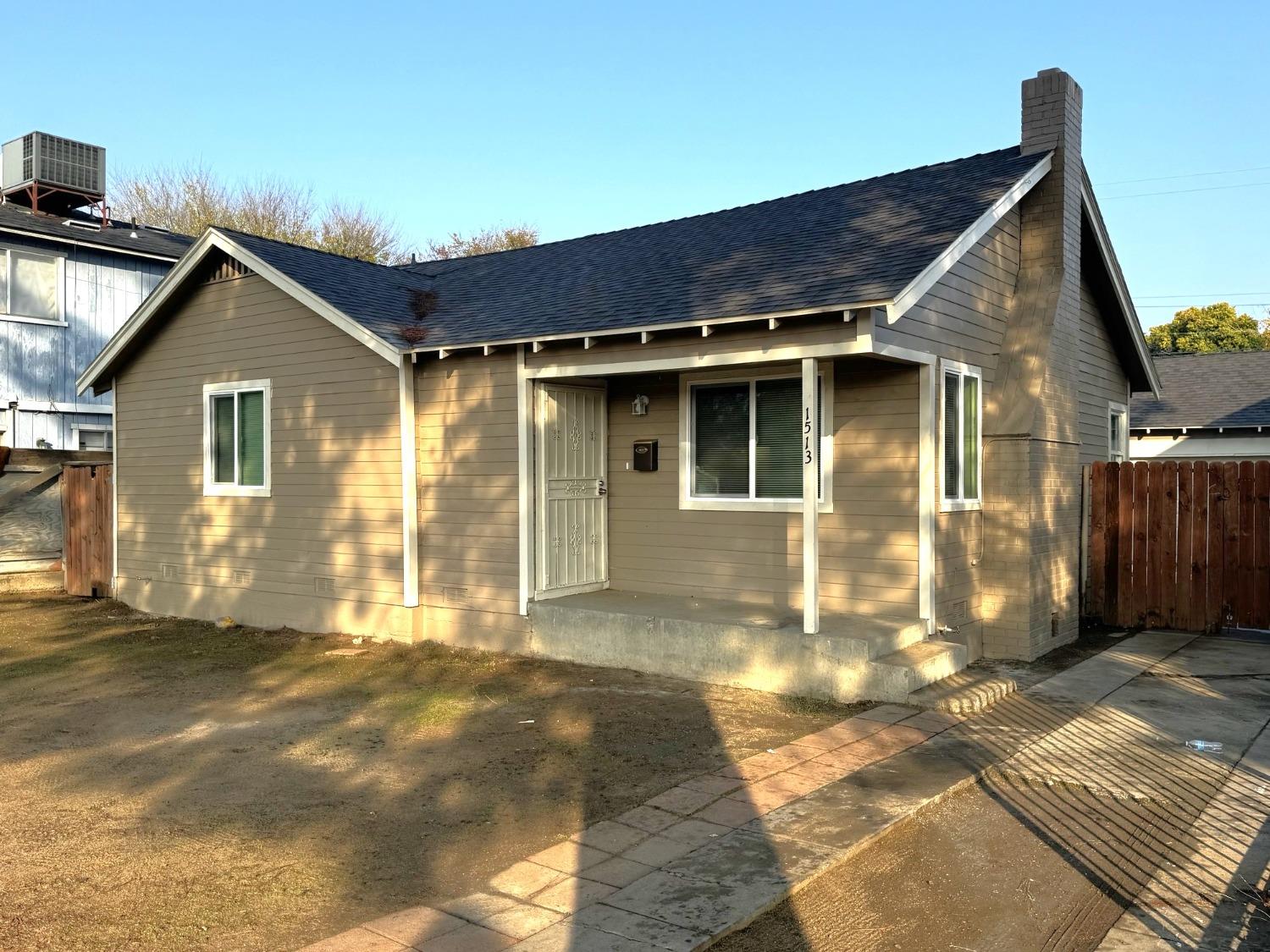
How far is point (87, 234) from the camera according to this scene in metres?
18.4

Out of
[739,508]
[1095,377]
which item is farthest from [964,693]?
[1095,377]

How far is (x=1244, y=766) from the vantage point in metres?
6.48

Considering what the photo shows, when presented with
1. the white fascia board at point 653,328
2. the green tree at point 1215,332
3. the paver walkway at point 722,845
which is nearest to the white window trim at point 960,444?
the white fascia board at point 653,328

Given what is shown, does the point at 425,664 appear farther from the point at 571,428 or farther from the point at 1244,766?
the point at 1244,766

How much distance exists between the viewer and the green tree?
45.3 metres

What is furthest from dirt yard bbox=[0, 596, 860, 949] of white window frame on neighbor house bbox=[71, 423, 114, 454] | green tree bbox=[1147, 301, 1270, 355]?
green tree bbox=[1147, 301, 1270, 355]

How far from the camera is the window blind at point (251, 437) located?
12180 mm

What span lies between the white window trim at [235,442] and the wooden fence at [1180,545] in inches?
385

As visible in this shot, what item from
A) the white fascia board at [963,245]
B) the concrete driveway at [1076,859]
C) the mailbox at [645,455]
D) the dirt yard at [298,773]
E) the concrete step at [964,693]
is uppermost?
the white fascia board at [963,245]

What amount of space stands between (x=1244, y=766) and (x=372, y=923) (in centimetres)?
550

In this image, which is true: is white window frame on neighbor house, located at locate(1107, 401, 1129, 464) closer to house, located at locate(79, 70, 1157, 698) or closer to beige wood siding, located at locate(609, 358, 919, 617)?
house, located at locate(79, 70, 1157, 698)

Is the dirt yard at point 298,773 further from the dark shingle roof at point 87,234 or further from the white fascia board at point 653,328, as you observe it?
the dark shingle roof at point 87,234

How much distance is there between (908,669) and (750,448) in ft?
9.14

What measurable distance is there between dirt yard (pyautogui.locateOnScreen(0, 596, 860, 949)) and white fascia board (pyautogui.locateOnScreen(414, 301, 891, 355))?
305cm
